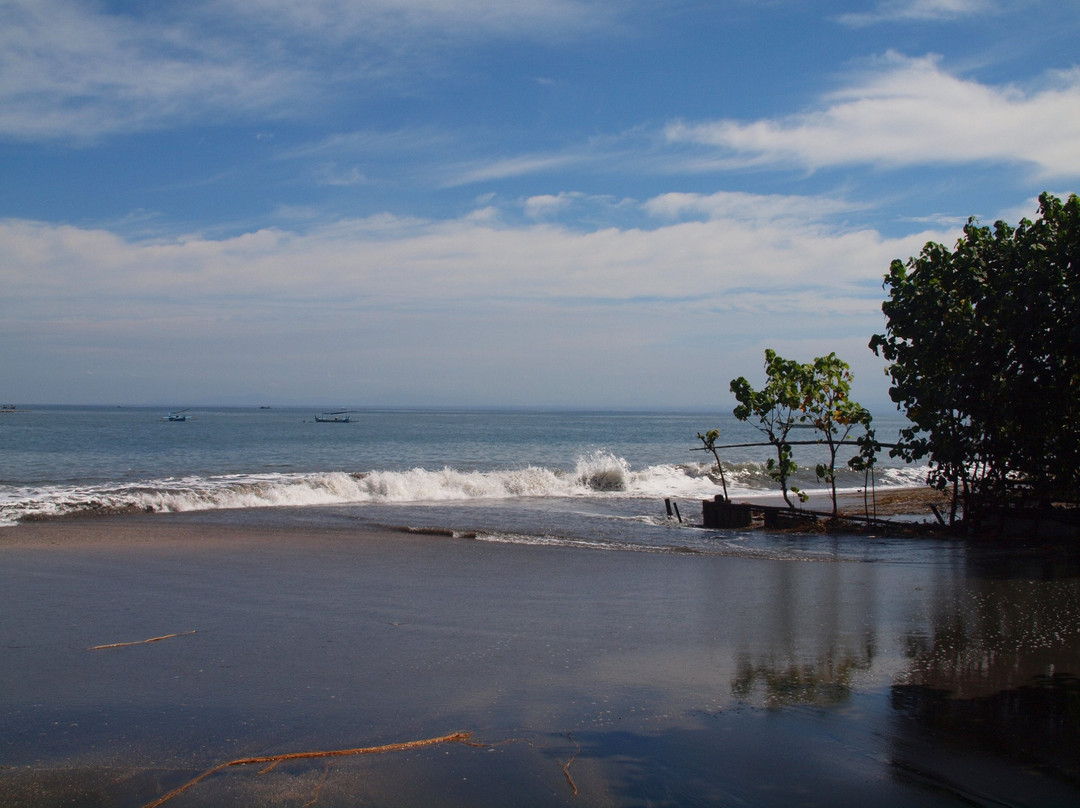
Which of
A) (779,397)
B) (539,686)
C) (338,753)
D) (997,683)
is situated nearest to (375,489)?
(779,397)

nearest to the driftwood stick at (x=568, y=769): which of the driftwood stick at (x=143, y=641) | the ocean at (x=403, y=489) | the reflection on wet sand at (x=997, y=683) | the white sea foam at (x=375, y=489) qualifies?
the reflection on wet sand at (x=997, y=683)

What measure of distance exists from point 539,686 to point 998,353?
1180cm

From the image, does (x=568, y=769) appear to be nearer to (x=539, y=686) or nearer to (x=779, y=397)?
(x=539, y=686)

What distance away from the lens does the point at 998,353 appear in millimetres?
14656

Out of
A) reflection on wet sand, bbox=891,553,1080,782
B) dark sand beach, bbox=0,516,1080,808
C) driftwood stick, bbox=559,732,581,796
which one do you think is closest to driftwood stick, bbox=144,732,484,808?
dark sand beach, bbox=0,516,1080,808

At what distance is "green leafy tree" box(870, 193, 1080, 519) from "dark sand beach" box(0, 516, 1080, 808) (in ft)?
11.8

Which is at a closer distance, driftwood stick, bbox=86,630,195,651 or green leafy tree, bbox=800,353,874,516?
driftwood stick, bbox=86,630,195,651

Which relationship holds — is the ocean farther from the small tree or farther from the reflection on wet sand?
the reflection on wet sand

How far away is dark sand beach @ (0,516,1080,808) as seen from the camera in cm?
493

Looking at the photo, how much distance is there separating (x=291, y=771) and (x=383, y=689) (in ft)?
5.38

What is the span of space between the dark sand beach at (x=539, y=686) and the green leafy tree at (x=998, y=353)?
11.8ft

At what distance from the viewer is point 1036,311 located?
13.7 m

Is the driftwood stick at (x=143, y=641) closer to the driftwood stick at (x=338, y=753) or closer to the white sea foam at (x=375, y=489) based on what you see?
the driftwood stick at (x=338, y=753)

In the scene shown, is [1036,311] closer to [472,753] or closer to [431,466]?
[472,753]
